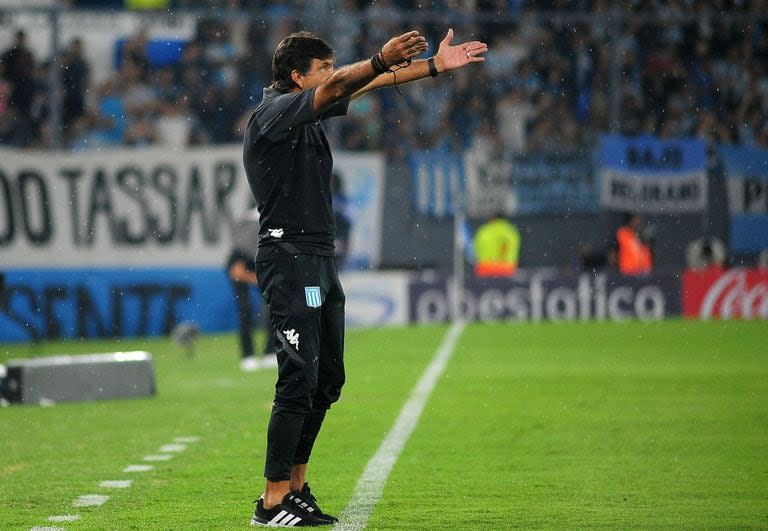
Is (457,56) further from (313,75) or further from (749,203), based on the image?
(749,203)

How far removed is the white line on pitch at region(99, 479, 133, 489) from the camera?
26.9ft

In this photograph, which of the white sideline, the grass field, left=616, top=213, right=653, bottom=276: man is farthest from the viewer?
left=616, top=213, right=653, bottom=276: man

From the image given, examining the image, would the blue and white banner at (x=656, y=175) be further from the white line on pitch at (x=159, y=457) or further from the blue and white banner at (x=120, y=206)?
the white line on pitch at (x=159, y=457)

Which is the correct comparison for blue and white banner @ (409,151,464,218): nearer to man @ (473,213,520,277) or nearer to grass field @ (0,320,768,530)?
man @ (473,213,520,277)

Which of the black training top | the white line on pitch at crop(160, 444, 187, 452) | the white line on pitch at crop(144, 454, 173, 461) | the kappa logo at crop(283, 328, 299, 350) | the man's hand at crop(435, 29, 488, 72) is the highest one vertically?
the man's hand at crop(435, 29, 488, 72)

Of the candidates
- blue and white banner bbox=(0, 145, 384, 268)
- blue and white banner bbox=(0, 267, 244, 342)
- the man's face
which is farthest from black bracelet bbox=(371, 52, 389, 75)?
blue and white banner bbox=(0, 145, 384, 268)

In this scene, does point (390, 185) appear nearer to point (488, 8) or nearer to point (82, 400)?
point (488, 8)

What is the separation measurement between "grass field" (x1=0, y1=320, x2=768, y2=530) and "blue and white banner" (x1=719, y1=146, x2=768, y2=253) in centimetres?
690

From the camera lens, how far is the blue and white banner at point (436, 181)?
78.3 feet

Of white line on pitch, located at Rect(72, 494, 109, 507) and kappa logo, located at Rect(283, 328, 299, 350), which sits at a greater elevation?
kappa logo, located at Rect(283, 328, 299, 350)

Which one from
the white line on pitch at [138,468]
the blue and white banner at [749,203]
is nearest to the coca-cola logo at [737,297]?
the blue and white banner at [749,203]

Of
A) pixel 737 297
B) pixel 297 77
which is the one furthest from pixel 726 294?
pixel 297 77

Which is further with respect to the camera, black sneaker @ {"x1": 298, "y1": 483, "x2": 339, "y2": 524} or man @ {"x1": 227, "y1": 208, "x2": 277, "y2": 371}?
man @ {"x1": 227, "y1": 208, "x2": 277, "y2": 371}

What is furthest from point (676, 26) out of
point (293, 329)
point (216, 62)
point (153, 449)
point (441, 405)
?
point (293, 329)
